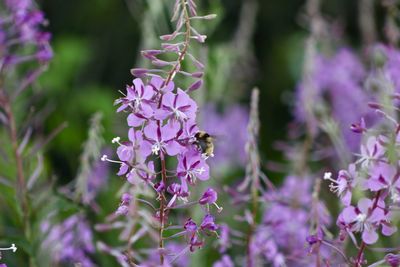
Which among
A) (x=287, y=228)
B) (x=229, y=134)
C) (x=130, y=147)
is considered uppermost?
(x=130, y=147)

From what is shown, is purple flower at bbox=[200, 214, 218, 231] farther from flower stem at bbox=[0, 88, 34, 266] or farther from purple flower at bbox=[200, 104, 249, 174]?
purple flower at bbox=[200, 104, 249, 174]

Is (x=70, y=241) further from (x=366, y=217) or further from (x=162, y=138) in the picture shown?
(x=366, y=217)

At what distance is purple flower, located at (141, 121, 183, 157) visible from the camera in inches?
42.3

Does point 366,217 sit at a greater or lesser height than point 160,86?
lesser

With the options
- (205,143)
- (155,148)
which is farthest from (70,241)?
(155,148)

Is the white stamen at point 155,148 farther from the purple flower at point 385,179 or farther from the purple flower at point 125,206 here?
the purple flower at point 385,179

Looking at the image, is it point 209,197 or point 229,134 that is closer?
point 209,197

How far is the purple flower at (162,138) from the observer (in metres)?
1.08

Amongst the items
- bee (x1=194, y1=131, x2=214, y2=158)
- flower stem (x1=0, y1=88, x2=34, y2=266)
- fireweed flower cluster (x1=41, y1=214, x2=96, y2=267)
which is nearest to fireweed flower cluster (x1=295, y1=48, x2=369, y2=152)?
fireweed flower cluster (x1=41, y1=214, x2=96, y2=267)

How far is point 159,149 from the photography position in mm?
1080

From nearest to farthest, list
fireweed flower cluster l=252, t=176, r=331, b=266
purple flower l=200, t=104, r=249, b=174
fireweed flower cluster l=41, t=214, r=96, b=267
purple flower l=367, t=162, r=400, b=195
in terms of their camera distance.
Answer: purple flower l=367, t=162, r=400, b=195 < fireweed flower cluster l=252, t=176, r=331, b=266 < fireweed flower cluster l=41, t=214, r=96, b=267 < purple flower l=200, t=104, r=249, b=174

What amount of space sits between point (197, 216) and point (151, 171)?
1175mm

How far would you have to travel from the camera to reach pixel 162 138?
3.53ft

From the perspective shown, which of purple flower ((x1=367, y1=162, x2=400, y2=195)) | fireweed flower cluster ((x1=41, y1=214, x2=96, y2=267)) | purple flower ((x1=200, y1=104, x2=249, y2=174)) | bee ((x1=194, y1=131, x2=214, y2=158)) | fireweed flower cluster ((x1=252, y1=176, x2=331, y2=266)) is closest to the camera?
purple flower ((x1=367, y1=162, x2=400, y2=195))
